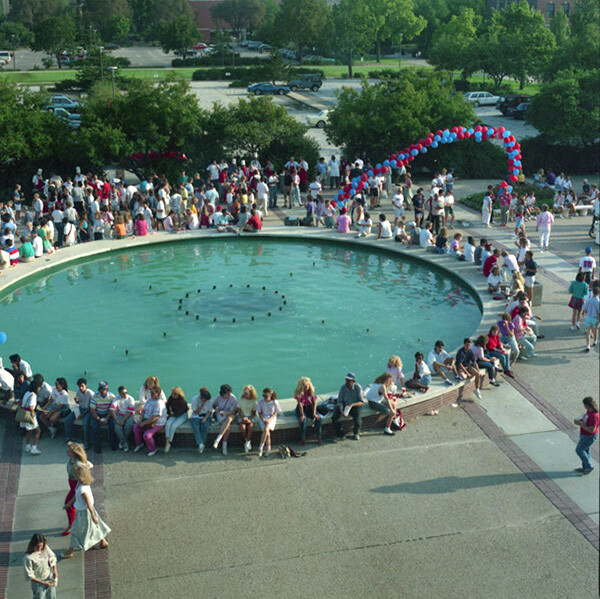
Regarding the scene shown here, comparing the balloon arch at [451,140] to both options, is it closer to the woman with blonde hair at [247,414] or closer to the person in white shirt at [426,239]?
the person in white shirt at [426,239]

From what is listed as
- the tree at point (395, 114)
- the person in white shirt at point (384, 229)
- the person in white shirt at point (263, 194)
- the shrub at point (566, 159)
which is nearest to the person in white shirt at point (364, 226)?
the person in white shirt at point (384, 229)

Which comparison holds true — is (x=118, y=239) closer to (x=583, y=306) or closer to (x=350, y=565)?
(x=583, y=306)

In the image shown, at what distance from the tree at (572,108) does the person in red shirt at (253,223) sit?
17566mm

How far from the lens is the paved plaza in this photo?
1116cm

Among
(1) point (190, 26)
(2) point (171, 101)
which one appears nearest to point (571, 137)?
(2) point (171, 101)

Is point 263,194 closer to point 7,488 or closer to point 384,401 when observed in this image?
point 384,401

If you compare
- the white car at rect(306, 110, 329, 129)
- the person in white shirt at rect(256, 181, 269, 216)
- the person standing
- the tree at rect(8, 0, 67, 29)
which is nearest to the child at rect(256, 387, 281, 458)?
the person standing

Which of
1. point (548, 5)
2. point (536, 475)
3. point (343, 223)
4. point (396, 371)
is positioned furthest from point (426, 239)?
point (548, 5)

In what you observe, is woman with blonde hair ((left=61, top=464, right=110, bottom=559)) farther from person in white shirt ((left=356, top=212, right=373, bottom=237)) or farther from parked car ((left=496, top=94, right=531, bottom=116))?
parked car ((left=496, top=94, right=531, bottom=116))

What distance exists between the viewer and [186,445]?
1487 centimetres

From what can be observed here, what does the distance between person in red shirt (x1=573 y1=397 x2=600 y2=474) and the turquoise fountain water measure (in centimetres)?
543

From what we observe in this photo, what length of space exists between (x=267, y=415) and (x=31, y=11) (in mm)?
113242

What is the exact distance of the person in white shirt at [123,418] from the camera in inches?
578

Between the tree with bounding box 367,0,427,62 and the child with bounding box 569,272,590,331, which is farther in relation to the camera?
the tree with bounding box 367,0,427,62
